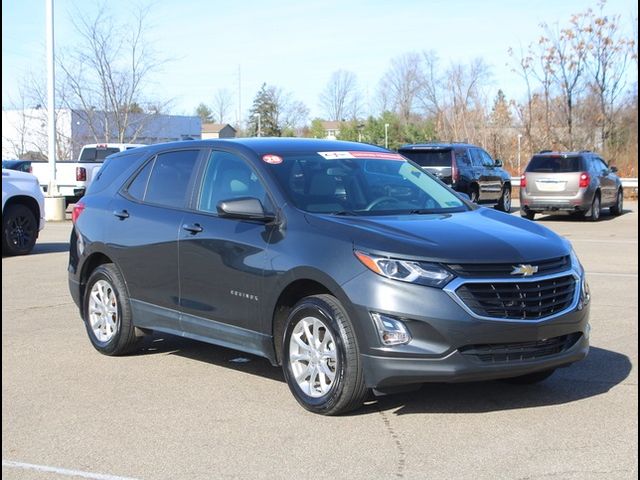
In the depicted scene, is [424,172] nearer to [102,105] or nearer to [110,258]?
[110,258]

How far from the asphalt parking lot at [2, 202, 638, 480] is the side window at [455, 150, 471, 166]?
13714 millimetres

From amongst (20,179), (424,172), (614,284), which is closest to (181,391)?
(424,172)

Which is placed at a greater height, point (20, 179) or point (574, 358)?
point (20, 179)

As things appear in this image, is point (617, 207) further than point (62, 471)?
Yes

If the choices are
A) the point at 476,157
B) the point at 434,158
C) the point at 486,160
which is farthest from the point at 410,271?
the point at 486,160

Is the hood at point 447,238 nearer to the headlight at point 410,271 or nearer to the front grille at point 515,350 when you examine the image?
the headlight at point 410,271

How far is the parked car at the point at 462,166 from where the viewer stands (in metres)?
21.0

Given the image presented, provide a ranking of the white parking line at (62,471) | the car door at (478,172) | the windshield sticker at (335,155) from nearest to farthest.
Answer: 1. the white parking line at (62,471)
2. the windshield sticker at (335,155)
3. the car door at (478,172)

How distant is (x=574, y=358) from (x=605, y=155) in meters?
32.1

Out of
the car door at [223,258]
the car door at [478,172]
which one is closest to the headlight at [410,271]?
the car door at [223,258]

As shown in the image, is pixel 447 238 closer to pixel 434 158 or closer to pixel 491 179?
pixel 434 158

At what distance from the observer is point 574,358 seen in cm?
562

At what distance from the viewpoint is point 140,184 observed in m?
7.37

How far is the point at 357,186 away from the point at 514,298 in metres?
1.65
